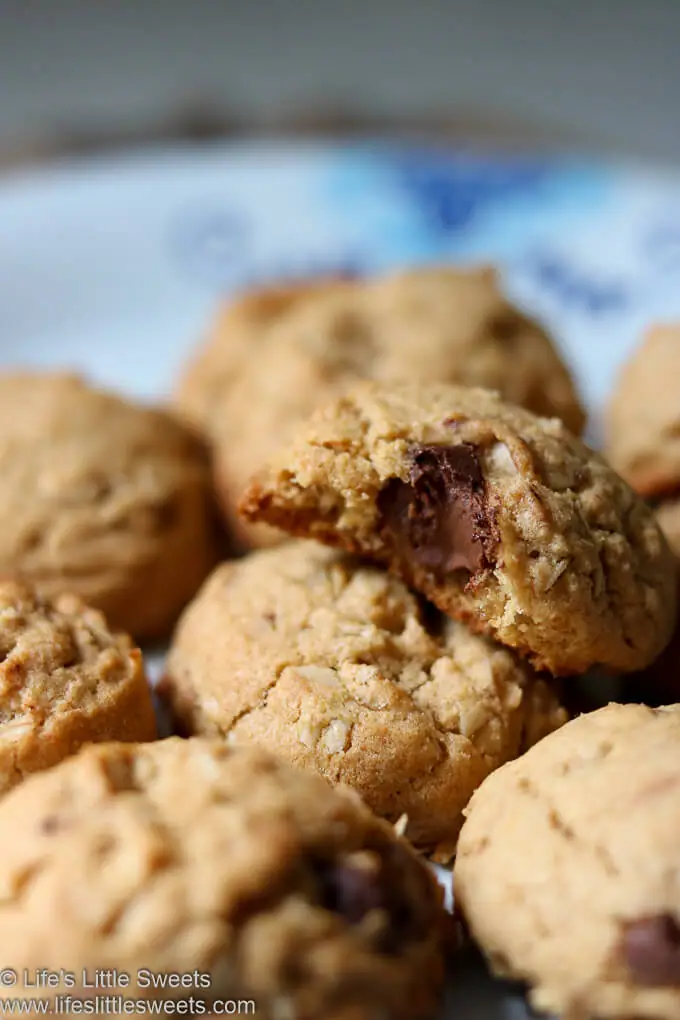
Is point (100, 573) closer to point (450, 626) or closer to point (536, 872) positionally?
point (450, 626)

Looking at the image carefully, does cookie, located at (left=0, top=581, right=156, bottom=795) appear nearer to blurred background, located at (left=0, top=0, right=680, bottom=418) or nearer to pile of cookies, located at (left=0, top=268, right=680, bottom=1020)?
pile of cookies, located at (left=0, top=268, right=680, bottom=1020)

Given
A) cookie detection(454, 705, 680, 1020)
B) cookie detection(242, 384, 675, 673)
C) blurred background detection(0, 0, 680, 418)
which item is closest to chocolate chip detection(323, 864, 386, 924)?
cookie detection(454, 705, 680, 1020)

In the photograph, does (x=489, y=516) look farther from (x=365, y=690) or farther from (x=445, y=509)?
(x=365, y=690)

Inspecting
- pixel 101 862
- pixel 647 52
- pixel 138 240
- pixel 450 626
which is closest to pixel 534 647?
pixel 450 626

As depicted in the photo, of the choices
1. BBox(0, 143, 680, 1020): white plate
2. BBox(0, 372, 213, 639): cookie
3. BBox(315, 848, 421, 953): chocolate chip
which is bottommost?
BBox(315, 848, 421, 953): chocolate chip

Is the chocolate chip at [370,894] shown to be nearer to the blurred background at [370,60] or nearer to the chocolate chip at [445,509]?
the chocolate chip at [445,509]

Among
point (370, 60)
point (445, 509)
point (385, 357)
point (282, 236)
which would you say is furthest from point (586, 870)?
point (370, 60)
